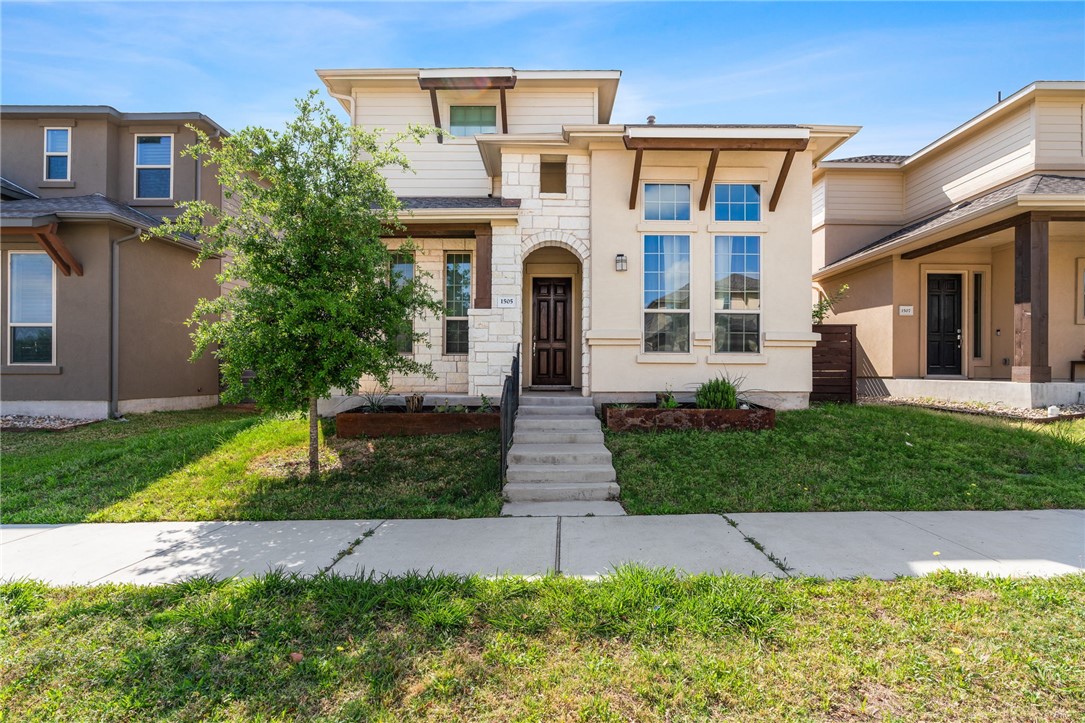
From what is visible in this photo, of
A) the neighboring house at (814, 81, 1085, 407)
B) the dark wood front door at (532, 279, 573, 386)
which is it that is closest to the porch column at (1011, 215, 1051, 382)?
the neighboring house at (814, 81, 1085, 407)

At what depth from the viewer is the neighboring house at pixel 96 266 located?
31.4 ft

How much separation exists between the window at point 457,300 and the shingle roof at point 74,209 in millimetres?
6397

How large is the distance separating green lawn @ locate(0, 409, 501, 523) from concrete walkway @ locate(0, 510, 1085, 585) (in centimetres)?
29

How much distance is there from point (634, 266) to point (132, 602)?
24.2 feet

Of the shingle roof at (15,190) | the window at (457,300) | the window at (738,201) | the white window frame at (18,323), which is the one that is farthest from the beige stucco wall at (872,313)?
the shingle roof at (15,190)

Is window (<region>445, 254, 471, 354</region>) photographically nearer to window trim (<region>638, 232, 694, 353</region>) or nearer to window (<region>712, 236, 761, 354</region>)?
window trim (<region>638, 232, 694, 353</region>)

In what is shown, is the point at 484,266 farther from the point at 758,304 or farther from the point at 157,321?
the point at 157,321

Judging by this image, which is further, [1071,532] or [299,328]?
[299,328]

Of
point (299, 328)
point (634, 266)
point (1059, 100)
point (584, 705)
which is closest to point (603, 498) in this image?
point (584, 705)

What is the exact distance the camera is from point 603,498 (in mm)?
5262

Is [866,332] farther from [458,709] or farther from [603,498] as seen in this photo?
[458,709]

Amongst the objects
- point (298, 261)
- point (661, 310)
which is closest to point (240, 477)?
point (298, 261)

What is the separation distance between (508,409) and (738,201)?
5.54m

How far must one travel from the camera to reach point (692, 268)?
827cm
